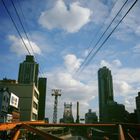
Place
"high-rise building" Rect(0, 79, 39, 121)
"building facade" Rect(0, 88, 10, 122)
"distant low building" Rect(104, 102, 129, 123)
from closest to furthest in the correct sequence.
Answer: "building facade" Rect(0, 88, 10, 122) → "high-rise building" Rect(0, 79, 39, 121) → "distant low building" Rect(104, 102, 129, 123)

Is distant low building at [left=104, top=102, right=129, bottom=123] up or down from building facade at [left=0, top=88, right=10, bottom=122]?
up

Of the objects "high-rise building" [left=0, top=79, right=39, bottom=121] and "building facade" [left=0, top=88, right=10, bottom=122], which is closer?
"building facade" [left=0, top=88, right=10, bottom=122]

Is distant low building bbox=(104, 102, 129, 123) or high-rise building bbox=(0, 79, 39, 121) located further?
distant low building bbox=(104, 102, 129, 123)

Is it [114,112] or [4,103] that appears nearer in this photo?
[4,103]

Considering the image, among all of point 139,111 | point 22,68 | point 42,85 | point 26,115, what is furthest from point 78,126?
point 22,68

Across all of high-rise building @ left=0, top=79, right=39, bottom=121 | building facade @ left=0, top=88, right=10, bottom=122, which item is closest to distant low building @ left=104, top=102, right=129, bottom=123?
high-rise building @ left=0, top=79, right=39, bottom=121

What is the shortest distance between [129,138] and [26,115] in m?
72.3

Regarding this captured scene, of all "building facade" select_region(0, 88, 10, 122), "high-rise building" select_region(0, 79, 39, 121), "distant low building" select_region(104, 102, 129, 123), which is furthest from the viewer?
"distant low building" select_region(104, 102, 129, 123)

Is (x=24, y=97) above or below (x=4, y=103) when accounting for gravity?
above

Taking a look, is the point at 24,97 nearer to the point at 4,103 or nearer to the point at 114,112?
the point at 4,103

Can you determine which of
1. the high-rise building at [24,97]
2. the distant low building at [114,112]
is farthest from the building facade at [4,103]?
the distant low building at [114,112]

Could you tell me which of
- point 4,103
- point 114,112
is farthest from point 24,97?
point 114,112

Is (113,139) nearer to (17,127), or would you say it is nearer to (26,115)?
(26,115)

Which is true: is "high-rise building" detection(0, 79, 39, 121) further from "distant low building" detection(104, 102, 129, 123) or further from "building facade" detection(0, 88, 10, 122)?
"distant low building" detection(104, 102, 129, 123)
